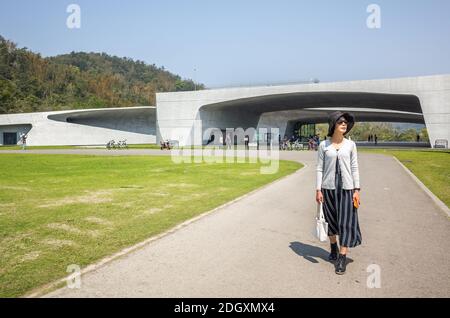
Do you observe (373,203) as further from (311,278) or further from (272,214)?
(311,278)

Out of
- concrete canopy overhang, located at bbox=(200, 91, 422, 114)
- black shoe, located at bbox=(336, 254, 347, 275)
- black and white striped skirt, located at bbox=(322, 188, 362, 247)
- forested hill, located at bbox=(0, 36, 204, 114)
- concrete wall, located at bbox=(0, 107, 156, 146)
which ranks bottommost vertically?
black shoe, located at bbox=(336, 254, 347, 275)

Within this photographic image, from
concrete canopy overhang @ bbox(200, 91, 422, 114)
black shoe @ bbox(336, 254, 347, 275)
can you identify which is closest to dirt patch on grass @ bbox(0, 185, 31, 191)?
black shoe @ bbox(336, 254, 347, 275)

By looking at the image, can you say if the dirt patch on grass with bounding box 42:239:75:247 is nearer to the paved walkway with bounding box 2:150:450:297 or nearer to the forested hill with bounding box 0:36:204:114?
the paved walkway with bounding box 2:150:450:297

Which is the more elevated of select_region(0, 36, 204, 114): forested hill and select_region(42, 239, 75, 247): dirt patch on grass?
select_region(0, 36, 204, 114): forested hill

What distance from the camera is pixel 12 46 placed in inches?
4491

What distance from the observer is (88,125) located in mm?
61469

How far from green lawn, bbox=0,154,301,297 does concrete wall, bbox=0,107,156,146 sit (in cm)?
4519

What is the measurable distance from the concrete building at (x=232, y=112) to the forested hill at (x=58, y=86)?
30.9 meters

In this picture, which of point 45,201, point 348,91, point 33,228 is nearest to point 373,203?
point 33,228

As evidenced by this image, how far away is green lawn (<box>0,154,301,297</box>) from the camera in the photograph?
4.66 meters

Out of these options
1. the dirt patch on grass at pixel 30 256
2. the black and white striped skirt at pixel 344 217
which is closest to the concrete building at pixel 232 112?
the black and white striped skirt at pixel 344 217

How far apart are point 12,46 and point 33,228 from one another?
130 meters

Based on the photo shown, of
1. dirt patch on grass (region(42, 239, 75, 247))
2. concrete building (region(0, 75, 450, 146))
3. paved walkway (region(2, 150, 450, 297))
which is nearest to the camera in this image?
paved walkway (region(2, 150, 450, 297))

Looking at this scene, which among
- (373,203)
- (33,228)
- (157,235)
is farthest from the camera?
(373,203)
